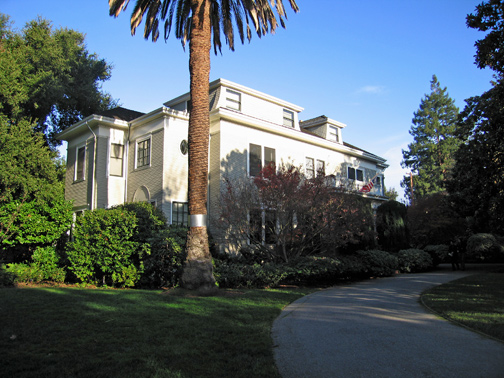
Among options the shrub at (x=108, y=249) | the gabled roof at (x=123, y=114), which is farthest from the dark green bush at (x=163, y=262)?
the gabled roof at (x=123, y=114)

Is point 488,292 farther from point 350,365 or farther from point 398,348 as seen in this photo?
point 350,365

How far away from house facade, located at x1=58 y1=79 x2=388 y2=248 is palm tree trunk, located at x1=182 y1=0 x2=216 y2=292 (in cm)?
580

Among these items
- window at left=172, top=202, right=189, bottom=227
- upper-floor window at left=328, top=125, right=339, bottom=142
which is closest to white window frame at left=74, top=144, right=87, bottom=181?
window at left=172, top=202, right=189, bottom=227

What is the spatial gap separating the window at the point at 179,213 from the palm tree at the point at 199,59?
6.83 meters

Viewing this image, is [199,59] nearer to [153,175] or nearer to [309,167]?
[153,175]

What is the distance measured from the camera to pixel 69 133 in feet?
65.5

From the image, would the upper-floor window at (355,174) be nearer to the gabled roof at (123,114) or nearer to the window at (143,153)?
the window at (143,153)

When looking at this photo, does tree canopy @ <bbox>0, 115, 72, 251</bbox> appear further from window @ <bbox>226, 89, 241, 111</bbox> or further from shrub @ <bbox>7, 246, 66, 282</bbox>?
window @ <bbox>226, 89, 241, 111</bbox>

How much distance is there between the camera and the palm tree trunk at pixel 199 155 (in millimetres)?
9812

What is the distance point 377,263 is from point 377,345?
11168 millimetres

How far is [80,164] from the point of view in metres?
19.8

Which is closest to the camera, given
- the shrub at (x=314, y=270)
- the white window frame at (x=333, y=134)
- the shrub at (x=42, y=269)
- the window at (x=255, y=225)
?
the shrub at (x=42, y=269)

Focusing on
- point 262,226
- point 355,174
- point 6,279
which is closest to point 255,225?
point 262,226

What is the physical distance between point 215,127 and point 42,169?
25.5 ft
